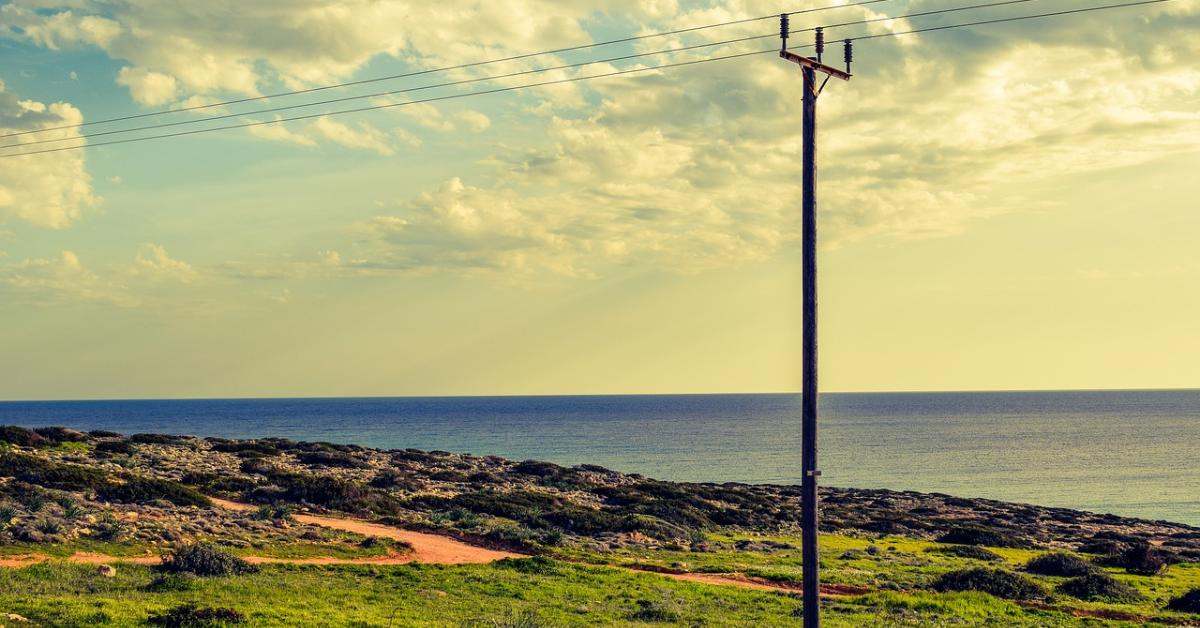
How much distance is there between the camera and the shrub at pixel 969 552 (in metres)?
47.7

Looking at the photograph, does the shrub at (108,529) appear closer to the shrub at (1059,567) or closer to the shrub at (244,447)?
the shrub at (244,447)

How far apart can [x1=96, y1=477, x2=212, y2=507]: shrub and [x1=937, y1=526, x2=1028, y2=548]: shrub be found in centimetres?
4365

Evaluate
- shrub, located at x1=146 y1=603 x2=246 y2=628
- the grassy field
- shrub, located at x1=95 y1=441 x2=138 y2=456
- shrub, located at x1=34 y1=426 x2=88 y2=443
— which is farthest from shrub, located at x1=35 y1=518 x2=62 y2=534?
shrub, located at x1=34 y1=426 x2=88 y2=443

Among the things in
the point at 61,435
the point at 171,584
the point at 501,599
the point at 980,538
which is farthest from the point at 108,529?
the point at 980,538

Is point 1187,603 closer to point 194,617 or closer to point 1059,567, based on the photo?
point 1059,567

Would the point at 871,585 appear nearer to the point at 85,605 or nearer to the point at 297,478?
the point at 85,605

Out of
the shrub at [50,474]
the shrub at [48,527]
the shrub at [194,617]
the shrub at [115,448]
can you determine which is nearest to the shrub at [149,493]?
the shrub at [50,474]

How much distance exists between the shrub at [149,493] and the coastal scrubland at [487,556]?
0.39 ft

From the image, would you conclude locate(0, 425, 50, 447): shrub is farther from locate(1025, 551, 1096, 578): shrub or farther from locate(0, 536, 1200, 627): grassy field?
locate(1025, 551, 1096, 578): shrub

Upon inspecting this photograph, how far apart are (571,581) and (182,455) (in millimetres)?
42244

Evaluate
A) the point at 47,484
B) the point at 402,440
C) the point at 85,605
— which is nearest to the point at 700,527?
the point at 47,484

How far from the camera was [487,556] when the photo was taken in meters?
37.3

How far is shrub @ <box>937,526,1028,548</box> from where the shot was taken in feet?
181

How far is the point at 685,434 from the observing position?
192 metres
